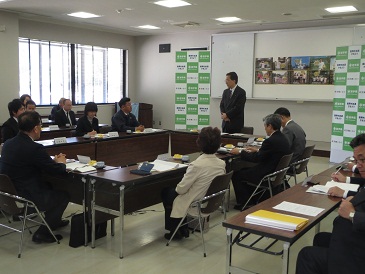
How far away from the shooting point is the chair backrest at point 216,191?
11.1 feet

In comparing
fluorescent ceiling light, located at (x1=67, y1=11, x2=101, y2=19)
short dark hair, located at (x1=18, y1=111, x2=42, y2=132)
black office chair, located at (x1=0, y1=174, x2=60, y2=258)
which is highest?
fluorescent ceiling light, located at (x1=67, y1=11, x2=101, y2=19)

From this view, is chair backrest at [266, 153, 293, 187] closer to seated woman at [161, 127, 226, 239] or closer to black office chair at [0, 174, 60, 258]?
seated woman at [161, 127, 226, 239]

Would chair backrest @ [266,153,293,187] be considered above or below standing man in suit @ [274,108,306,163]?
below

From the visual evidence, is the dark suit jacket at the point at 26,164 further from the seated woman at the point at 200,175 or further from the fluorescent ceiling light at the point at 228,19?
the fluorescent ceiling light at the point at 228,19

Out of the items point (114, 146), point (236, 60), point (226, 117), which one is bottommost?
point (114, 146)

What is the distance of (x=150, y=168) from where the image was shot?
3520 mm

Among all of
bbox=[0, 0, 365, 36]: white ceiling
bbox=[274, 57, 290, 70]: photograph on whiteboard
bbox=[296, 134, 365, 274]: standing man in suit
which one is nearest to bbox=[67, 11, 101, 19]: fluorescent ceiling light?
bbox=[0, 0, 365, 36]: white ceiling

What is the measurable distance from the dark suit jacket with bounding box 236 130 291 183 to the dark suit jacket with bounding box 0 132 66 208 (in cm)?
213

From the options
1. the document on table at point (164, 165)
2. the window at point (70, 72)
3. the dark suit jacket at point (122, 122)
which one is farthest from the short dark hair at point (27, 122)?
the window at point (70, 72)

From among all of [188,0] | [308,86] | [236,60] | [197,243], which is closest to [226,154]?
[197,243]

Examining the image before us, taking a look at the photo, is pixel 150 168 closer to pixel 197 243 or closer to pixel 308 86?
pixel 197 243

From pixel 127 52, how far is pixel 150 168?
8.67 meters

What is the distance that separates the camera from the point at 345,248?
204cm

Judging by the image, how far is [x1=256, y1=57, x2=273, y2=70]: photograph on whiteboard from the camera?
9172 millimetres
